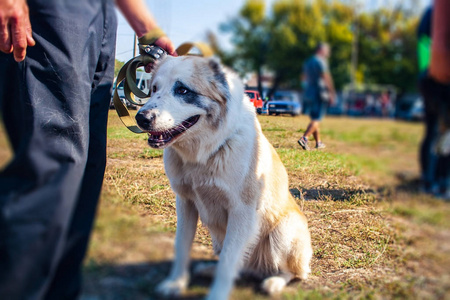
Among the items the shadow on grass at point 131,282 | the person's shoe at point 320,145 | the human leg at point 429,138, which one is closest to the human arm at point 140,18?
the person's shoe at point 320,145

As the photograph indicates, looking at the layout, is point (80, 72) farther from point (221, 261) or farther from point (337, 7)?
point (337, 7)

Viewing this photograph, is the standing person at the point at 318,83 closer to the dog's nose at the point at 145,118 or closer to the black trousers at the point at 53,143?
the dog's nose at the point at 145,118

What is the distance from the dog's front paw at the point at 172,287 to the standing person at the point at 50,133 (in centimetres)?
52

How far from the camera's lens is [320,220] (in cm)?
246

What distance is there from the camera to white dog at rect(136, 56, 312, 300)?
1952 millimetres

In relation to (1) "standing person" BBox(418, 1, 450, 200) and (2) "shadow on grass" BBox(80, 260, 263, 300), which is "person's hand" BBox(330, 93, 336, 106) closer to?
(1) "standing person" BBox(418, 1, 450, 200)

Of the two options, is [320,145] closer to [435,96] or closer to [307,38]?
[307,38]

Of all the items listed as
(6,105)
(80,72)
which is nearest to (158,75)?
(80,72)

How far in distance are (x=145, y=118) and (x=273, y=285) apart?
1.32m

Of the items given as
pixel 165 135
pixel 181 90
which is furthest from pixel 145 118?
pixel 181 90

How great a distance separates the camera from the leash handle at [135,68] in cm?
221

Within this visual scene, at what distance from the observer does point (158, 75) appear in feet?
6.94

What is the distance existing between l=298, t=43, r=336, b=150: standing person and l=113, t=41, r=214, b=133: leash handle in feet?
2.26

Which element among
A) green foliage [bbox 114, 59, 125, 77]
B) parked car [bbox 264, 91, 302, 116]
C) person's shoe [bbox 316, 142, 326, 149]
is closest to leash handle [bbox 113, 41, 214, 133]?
green foliage [bbox 114, 59, 125, 77]
